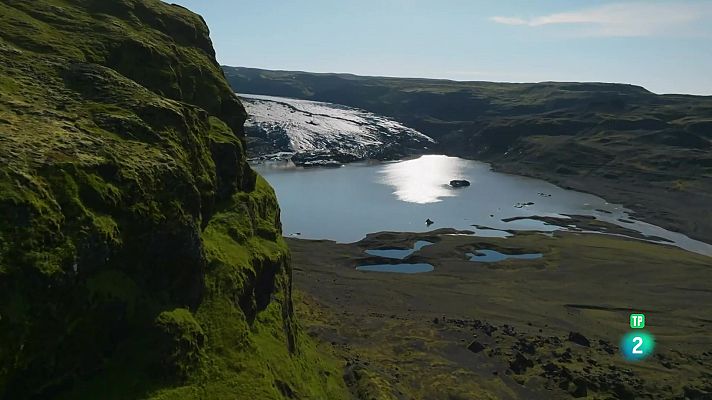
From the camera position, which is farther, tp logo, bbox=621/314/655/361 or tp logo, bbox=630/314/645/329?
tp logo, bbox=630/314/645/329

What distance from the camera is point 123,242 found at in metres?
32.9

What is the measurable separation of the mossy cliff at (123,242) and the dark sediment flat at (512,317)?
50.7 feet

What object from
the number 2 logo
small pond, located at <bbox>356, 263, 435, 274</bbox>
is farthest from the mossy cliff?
small pond, located at <bbox>356, 263, 435, 274</bbox>

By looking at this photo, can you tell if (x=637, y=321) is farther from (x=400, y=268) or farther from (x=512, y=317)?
(x=400, y=268)

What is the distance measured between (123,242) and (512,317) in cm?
6902

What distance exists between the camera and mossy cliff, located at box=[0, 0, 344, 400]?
27578mm

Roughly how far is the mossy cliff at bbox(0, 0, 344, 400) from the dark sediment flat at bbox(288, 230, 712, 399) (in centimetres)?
1546

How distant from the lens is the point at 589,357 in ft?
234

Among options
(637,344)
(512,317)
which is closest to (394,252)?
(512,317)

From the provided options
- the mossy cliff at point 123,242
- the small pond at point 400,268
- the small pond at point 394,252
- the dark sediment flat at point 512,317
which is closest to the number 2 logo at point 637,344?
the dark sediment flat at point 512,317

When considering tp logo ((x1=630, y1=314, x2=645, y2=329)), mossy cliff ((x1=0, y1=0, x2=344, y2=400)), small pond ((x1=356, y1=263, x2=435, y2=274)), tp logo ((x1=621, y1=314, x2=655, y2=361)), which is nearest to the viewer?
mossy cliff ((x1=0, y1=0, x2=344, y2=400))

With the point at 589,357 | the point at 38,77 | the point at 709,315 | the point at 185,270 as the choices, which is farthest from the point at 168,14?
the point at 709,315

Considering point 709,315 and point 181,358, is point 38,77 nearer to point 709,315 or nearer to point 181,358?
point 181,358

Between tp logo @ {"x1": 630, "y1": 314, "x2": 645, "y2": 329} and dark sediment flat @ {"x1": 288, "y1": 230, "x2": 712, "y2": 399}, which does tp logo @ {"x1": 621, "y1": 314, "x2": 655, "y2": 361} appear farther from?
dark sediment flat @ {"x1": 288, "y1": 230, "x2": 712, "y2": 399}
